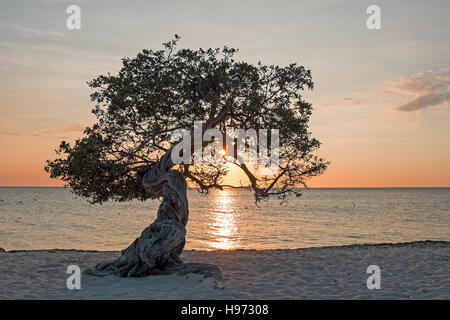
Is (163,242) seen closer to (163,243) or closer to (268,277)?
(163,243)

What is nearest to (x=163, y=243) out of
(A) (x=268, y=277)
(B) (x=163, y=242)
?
(B) (x=163, y=242)

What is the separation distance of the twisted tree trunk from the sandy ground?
53cm

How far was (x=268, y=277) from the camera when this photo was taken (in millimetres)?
15141

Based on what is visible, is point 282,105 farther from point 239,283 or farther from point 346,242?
point 346,242

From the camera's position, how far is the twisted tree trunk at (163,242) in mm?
14312

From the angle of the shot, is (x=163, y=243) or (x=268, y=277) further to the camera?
(x=268, y=277)

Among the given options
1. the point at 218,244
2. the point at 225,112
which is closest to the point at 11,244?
the point at 218,244

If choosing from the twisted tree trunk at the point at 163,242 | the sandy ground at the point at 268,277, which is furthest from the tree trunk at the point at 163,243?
the sandy ground at the point at 268,277

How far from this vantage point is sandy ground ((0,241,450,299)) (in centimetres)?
1249

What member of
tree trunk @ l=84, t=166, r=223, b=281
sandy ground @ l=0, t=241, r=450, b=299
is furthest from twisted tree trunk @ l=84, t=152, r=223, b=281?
sandy ground @ l=0, t=241, r=450, b=299

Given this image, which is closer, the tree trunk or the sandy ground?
the sandy ground

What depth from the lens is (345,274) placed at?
610 inches

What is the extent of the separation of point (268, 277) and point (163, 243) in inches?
164

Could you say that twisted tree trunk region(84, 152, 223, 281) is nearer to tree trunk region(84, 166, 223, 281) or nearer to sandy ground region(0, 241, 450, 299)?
tree trunk region(84, 166, 223, 281)
